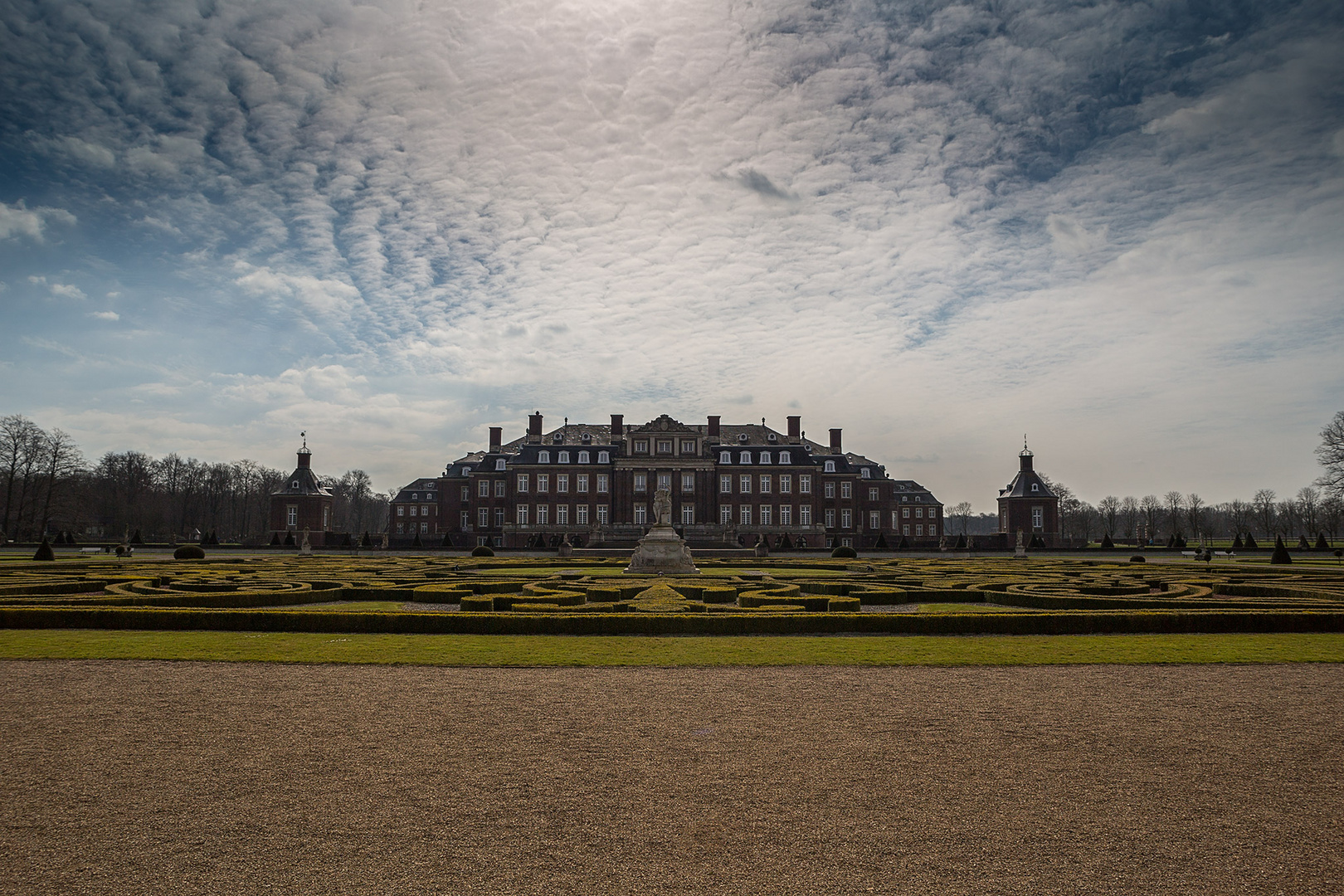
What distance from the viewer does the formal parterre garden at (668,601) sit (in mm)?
14836

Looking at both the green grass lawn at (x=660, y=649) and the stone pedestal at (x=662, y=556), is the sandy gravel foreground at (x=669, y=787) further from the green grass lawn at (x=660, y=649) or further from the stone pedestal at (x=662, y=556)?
the stone pedestal at (x=662, y=556)

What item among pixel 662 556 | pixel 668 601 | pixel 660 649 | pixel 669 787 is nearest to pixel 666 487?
pixel 662 556

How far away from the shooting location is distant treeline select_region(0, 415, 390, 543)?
6091 centimetres

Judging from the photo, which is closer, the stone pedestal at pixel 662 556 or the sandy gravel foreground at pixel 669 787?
the sandy gravel foreground at pixel 669 787

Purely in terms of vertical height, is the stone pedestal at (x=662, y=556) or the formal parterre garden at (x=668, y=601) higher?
the stone pedestal at (x=662, y=556)

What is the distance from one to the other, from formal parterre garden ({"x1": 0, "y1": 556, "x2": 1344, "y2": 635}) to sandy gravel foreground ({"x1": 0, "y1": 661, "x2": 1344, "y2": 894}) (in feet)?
15.8

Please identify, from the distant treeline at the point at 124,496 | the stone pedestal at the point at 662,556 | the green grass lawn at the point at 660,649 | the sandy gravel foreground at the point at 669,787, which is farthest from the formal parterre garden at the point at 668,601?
the distant treeline at the point at 124,496

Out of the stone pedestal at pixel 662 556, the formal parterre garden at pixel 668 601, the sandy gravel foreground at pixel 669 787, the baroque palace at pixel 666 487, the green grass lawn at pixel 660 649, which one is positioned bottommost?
the sandy gravel foreground at pixel 669 787

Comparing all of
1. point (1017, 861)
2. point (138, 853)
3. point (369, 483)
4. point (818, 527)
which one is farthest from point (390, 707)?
point (369, 483)

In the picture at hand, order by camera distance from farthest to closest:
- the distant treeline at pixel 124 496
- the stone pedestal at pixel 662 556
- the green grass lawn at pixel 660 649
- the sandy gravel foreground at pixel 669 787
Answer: the distant treeline at pixel 124 496
the stone pedestal at pixel 662 556
the green grass lawn at pixel 660 649
the sandy gravel foreground at pixel 669 787

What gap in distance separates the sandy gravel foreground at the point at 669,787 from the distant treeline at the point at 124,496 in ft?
167

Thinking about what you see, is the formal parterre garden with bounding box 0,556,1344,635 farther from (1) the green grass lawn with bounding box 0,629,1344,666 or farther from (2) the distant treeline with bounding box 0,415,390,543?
(2) the distant treeline with bounding box 0,415,390,543

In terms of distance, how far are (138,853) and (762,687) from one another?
253 inches

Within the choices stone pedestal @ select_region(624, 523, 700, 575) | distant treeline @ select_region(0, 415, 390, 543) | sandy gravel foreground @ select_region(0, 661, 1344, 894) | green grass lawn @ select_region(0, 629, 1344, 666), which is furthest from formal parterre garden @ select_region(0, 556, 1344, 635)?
distant treeline @ select_region(0, 415, 390, 543)
